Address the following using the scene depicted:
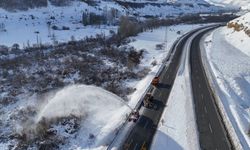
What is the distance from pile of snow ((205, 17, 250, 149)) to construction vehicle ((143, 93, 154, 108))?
12.5m

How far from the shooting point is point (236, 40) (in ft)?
355

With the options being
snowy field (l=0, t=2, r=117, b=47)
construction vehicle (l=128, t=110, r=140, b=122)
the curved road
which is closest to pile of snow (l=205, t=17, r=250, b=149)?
the curved road

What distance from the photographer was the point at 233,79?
66.1 meters

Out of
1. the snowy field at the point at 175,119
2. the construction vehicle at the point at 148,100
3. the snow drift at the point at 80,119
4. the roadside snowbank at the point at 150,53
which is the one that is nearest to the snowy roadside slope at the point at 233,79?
the snowy field at the point at 175,119

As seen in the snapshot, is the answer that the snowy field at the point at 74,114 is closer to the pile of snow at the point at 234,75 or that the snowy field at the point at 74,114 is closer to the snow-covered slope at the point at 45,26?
the pile of snow at the point at 234,75

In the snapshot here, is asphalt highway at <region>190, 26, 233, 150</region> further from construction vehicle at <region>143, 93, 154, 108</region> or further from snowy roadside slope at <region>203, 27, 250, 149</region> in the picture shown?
construction vehicle at <region>143, 93, 154, 108</region>

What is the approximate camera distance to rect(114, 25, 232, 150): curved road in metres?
40.3

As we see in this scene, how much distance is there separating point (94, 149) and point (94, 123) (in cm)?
702

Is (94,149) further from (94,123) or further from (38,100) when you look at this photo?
(38,100)

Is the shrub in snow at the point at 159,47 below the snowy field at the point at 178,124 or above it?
above

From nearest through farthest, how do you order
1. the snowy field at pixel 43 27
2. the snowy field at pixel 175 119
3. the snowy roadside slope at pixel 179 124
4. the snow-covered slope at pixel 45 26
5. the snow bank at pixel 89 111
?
the snowy roadside slope at pixel 179 124 < the snowy field at pixel 175 119 < the snow bank at pixel 89 111 < the snowy field at pixel 43 27 < the snow-covered slope at pixel 45 26

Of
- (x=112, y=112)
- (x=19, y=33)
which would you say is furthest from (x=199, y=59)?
(x=19, y=33)

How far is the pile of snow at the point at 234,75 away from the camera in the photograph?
155 ft

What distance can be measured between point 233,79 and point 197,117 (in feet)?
73.7
